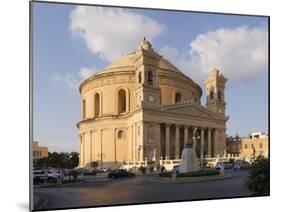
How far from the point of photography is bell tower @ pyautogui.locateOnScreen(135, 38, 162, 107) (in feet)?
26.0

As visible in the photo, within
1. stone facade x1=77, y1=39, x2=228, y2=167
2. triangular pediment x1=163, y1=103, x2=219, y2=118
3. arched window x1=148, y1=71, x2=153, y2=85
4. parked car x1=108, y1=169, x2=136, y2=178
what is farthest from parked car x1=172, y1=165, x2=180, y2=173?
arched window x1=148, y1=71, x2=153, y2=85

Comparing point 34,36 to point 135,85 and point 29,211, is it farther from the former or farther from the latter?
point 29,211

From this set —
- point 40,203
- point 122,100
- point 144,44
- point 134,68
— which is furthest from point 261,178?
point 40,203

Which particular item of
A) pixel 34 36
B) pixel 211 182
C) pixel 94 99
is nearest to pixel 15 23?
pixel 34 36

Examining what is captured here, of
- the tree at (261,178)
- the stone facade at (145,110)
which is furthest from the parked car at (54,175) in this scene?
the tree at (261,178)

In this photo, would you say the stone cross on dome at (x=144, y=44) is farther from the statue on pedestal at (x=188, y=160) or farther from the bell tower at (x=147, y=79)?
the statue on pedestal at (x=188, y=160)

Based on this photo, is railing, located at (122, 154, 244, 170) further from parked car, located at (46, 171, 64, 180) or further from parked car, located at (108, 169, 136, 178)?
parked car, located at (46, 171, 64, 180)

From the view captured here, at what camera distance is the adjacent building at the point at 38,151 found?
23.1 ft

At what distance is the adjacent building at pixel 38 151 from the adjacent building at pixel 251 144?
2.90m

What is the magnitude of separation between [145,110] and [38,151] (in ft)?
5.82

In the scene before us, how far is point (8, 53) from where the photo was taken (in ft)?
22.5

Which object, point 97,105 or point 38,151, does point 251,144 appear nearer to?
point 97,105

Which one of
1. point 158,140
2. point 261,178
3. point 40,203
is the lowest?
point 40,203

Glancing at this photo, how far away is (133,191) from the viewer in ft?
25.2
